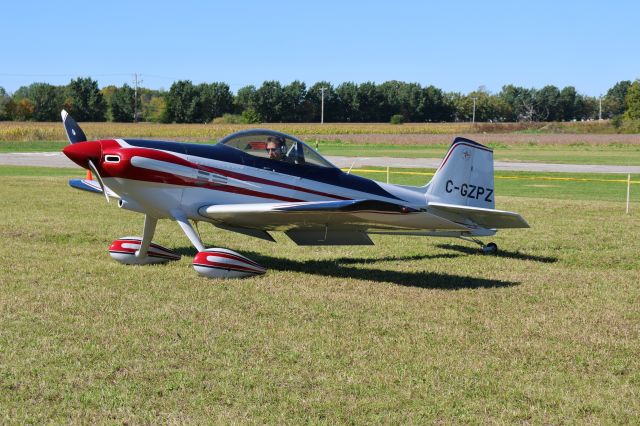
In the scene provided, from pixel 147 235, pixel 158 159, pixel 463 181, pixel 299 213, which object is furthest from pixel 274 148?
→ pixel 463 181

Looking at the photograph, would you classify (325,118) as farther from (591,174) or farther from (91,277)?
(91,277)

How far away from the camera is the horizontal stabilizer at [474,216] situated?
31.9 ft

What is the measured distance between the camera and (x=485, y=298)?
8.34 m

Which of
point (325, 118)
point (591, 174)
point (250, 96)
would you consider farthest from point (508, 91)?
point (591, 174)

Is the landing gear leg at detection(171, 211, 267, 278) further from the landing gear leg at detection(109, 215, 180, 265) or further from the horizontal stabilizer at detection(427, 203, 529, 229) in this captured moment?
the horizontal stabilizer at detection(427, 203, 529, 229)

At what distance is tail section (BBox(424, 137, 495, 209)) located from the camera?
11141mm

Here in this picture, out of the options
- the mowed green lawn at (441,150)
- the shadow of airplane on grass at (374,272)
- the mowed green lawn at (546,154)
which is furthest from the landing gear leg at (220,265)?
the mowed green lawn at (441,150)

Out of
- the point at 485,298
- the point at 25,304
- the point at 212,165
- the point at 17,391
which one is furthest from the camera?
the point at 212,165

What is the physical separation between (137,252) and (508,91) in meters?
182

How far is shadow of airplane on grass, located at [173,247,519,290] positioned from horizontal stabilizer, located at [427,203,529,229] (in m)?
0.85

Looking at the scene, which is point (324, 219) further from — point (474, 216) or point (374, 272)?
point (474, 216)

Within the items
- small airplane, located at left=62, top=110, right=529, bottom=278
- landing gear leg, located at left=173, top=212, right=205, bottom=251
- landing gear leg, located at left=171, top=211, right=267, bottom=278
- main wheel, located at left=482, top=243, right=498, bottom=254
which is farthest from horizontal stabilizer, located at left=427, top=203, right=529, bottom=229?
landing gear leg, located at left=173, top=212, right=205, bottom=251

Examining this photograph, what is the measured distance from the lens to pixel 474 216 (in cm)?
1023

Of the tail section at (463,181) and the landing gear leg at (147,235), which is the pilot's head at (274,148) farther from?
the tail section at (463,181)
